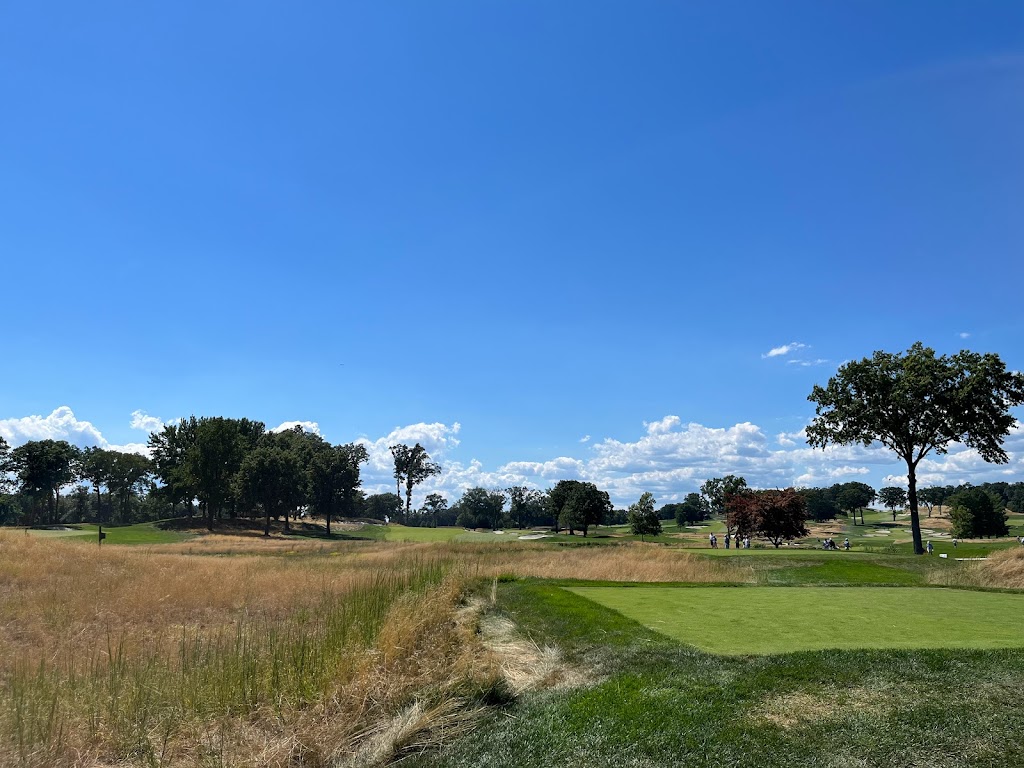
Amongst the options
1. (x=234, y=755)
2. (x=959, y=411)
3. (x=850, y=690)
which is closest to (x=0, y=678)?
(x=234, y=755)

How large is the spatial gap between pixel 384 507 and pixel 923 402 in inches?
5318

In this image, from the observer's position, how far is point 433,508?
168m

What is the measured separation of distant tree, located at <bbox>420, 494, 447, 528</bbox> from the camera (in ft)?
536

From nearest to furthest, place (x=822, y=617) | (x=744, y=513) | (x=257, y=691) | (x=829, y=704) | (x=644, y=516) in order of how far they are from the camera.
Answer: (x=829, y=704) → (x=257, y=691) → (x=822, y=617) → (x=744, y=513) → (x=644, y=516)

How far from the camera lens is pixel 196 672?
7.94 m

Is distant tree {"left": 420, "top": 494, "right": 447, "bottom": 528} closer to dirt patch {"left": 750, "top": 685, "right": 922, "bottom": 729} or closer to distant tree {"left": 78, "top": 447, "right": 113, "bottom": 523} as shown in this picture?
distant tree {"left": 78, "top": 447, "right": 113, "bottom": 523}

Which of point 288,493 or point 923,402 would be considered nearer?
point 923,402

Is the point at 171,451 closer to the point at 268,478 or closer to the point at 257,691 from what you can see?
the point at 268,478

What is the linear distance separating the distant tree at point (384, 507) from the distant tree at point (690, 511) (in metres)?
62.5

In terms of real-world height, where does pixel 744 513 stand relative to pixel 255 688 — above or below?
above

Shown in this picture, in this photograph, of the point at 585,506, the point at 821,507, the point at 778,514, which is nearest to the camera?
the point at 778,514

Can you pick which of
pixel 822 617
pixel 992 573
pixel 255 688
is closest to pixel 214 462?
pixel 992 573

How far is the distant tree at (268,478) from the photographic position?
78.6 m

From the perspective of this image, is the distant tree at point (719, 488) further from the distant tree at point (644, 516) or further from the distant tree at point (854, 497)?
the distant tree at point (854, 497)
